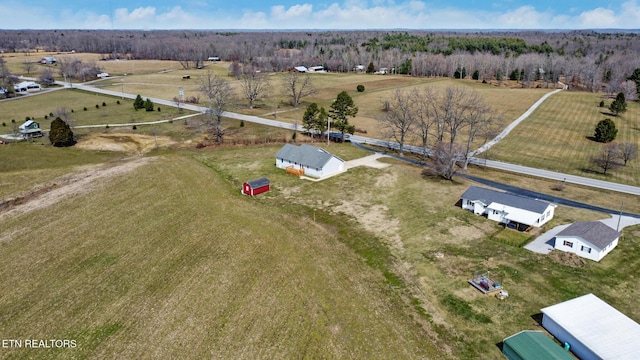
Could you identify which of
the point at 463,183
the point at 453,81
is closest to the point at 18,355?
the point at 463,183

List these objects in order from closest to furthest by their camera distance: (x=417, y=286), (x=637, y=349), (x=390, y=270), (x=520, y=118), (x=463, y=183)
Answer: (x=637, y=349)
(x=417, y=286)
(x=390, y=270)
(x=463, y=183)
(x=520, y=118)

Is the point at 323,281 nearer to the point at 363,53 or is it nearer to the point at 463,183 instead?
the point at 463,183

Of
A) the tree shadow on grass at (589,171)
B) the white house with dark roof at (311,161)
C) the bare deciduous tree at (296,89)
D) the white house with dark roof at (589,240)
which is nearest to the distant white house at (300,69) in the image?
the bare deciduous tree at (296,89)

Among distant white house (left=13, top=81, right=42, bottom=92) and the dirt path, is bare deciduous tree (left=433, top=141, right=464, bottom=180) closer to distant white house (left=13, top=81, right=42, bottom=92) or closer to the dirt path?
the dirt path

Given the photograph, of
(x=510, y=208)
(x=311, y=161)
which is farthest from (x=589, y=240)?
(x=311, y=161)

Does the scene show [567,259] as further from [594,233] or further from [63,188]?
[63,188]

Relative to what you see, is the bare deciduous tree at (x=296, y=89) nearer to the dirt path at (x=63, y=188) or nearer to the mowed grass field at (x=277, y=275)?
the dirt path at (x=63, y=188)
